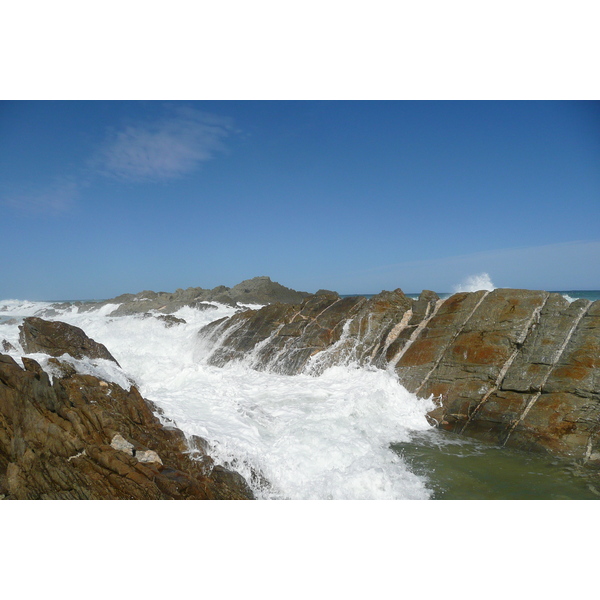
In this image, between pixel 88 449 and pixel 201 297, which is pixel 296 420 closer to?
pixel 88 449

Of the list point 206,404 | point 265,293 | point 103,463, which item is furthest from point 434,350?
point 265,293

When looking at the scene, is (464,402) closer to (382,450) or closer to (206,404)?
(382,450)

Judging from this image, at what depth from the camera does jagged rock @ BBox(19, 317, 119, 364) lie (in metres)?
10.1

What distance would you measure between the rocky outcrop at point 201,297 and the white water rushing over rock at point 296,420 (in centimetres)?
2172

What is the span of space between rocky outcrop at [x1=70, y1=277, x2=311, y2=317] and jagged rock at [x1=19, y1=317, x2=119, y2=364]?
21232mm

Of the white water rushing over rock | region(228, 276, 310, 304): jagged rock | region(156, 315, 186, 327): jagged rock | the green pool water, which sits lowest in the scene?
region(156, 315, 186, 327): jagged rock

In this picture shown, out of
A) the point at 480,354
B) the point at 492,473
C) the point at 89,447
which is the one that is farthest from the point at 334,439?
the point at 480,354

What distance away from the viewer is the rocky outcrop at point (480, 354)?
25.3ft

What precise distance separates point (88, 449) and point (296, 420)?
4.58 m

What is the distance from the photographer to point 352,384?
10852mm

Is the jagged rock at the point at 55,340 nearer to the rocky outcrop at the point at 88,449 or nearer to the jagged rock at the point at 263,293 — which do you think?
the rocky outcrop at the point at 88,449

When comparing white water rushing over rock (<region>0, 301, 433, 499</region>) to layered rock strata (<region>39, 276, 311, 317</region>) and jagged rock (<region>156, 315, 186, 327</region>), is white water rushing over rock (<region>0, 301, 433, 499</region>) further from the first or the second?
layered rock strata (<region>39, 276, 311, 317</region>)

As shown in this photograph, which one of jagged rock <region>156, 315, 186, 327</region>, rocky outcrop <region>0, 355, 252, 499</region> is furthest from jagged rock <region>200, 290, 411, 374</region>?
rocky outcrop <region>0, 355, 252, 499</region>

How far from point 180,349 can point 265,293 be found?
26.9 meters
